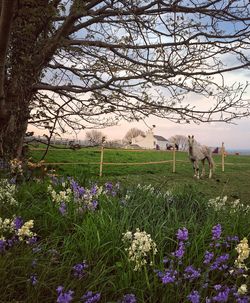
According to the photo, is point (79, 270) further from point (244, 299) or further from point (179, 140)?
point (179, 140)

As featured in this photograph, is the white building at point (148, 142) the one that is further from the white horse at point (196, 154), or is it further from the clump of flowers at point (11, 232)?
the clump of flowers at point (11, 232)

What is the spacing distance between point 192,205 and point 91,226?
1.78 meters

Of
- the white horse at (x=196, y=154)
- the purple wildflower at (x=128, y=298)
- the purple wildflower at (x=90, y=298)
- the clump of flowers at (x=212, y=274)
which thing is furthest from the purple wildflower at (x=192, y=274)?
the white horse at (x=196, y=154)

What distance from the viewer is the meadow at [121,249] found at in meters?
3.12

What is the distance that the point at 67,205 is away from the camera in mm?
4738

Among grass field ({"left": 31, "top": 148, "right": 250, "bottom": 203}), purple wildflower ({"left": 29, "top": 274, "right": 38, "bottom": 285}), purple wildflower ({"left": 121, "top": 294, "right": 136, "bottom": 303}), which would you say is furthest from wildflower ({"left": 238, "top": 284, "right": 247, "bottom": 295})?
grass field ({"left": 31, "top": 148, "right": 250, "bottom": 203})

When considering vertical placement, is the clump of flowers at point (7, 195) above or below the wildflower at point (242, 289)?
above

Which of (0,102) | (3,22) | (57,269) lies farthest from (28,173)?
→ (57,269)

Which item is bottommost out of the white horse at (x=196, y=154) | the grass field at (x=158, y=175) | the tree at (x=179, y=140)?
the grass field at (x=158, y=175)

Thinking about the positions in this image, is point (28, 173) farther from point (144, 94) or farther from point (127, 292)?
point (127, 292)

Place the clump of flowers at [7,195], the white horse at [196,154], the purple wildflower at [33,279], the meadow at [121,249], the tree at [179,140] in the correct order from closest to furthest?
the purple wildflower at [33,279] → the meadow at [121,249] → the clump of flowers at [7,195] → the white horse at [196,154] → the tree at [179,140]

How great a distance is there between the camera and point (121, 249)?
3.74m

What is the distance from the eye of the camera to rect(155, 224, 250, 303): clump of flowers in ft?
9.77

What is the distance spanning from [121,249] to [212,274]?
0.82m
